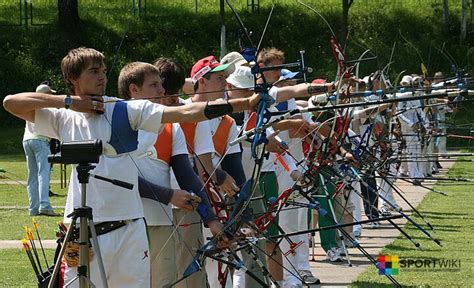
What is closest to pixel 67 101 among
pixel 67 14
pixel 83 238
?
pixel 83 238

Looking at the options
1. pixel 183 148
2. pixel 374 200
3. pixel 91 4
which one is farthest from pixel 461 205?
pixel 91 4

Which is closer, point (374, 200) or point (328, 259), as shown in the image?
point (328, 259)

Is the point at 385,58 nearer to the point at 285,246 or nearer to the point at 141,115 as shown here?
the point at 285,246

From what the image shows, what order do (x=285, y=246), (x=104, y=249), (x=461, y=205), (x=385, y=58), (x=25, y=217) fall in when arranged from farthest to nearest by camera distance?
1. (x=385, y=58)
2. (x=461, y=205)
3. (x=25, y=217)
4. (x=285, y=246)
5. (x=104, y=249)

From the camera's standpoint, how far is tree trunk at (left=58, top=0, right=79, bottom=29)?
39.1m

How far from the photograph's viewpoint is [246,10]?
3997 cm

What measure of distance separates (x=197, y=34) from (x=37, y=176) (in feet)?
76.5

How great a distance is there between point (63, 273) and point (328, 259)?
230 inches

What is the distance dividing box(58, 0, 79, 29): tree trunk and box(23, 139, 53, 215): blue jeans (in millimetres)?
23088

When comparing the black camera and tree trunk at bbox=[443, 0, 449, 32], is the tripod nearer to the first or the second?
the black camera

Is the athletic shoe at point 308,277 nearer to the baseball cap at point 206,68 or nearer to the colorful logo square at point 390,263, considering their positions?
the colorful logo square at point 390,263

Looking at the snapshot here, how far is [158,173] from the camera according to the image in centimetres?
662

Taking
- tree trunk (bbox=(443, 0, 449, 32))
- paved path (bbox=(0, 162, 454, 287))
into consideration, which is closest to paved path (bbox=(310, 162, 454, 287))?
paved path (bbox=(0, 162, 454, 287))

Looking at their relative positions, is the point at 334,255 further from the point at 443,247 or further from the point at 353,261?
the point at 443,247
